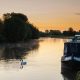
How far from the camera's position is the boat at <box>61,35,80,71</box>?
44.0 metres

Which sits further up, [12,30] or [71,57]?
[12,30]

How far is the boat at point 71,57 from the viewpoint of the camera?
144ft

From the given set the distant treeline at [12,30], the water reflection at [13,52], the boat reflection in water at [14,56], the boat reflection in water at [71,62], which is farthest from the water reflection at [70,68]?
the distant treeline at [12,30]

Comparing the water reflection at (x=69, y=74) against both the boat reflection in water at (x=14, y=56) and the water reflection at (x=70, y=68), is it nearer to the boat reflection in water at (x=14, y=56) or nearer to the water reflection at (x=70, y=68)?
the water reflection at (x=70, y=68)

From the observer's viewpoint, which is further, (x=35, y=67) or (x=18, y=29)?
(x=18, y=29)

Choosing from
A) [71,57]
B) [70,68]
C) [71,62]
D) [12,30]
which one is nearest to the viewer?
[71,62]

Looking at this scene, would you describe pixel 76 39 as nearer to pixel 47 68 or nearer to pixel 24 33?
pixel 47 68

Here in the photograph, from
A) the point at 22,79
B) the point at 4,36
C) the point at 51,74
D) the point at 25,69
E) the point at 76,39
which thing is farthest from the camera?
the point at 4,36

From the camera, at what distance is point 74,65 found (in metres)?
43.9

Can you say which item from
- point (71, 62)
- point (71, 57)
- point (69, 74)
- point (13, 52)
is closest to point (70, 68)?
point (71, 62)

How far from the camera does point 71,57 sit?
44.5 meters

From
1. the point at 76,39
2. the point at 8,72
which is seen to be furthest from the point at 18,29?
the point at 8,72

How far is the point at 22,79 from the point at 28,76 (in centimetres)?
238

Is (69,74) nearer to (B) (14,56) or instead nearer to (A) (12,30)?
(B) (14,56)
